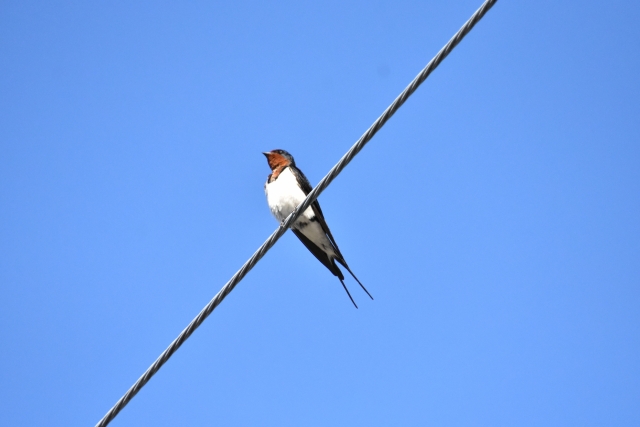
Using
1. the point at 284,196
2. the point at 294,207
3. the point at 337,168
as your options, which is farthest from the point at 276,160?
the point at 337,168

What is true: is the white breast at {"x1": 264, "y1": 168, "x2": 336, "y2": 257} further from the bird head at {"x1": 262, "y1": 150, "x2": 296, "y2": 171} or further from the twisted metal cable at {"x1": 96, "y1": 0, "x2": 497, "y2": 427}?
the twisted metal cable at {"x1": 96, "y1": 0, "x2": 497, "y2": 427}

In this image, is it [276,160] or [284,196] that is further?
[276,160]

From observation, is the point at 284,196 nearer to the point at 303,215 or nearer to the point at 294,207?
the point at 294,207

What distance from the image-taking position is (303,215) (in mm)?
7023

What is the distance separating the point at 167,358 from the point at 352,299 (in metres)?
2.43

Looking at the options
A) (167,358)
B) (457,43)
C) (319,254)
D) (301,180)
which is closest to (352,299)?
(319,254)

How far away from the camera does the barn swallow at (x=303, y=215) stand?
694 centimetres

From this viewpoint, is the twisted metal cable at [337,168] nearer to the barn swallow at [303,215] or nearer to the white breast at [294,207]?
the barn swallow at [303,215]

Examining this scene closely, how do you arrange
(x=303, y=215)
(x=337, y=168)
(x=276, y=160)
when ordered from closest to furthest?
(x=337, y=168), (x=303, y=215), (x=276, y=160)

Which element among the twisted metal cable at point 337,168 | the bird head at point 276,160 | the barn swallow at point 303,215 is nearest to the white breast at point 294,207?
the barn swallow at point 303,215

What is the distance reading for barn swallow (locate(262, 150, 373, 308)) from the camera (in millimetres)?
6938

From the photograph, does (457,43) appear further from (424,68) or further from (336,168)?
(336,168)

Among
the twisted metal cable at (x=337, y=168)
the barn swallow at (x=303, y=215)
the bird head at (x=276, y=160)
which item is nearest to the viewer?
the twisted metal cable at (x=337, y=168)

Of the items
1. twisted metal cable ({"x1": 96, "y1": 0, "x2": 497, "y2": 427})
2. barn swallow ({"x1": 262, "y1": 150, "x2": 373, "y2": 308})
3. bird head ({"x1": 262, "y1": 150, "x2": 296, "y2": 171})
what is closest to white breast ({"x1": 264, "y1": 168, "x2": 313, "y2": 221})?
barn swallow ({"x1": 262, "y1": 150, "x2": 373, "y2": 308})
